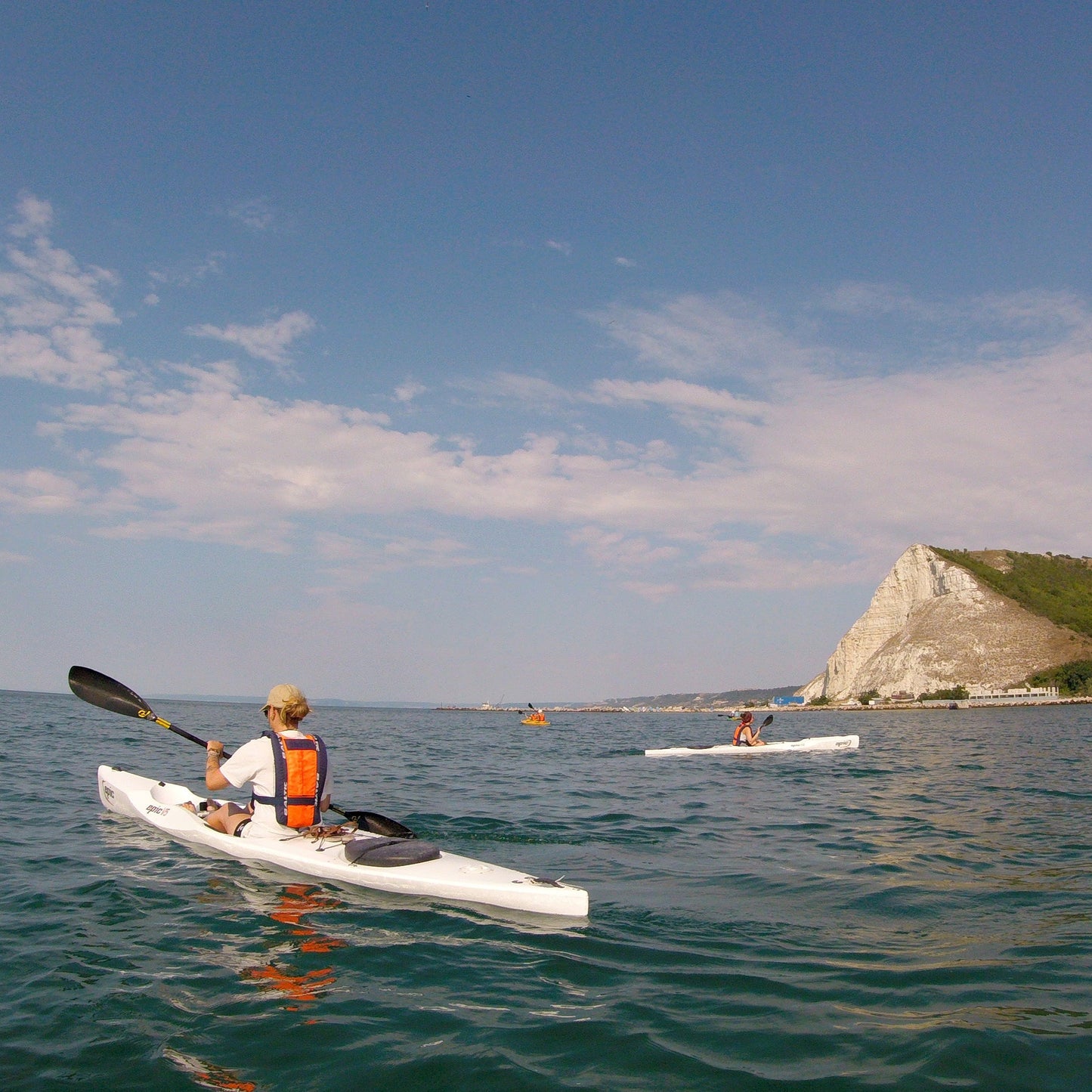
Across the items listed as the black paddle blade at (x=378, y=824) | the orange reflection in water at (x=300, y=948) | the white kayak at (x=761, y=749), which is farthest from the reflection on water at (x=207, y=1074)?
the white kayak at (x=761, y=749)

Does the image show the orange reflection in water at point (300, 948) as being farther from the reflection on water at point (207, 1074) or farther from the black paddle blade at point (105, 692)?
the black paddle blade at point (105, 692)

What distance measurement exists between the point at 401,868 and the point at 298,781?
1.54m

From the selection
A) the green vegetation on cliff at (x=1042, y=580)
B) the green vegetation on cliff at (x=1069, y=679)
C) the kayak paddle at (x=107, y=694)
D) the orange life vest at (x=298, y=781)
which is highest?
the green vegetation on cliff at (x=1042, y=580)

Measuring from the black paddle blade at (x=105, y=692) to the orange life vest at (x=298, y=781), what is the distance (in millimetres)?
4049

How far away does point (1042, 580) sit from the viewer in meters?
112

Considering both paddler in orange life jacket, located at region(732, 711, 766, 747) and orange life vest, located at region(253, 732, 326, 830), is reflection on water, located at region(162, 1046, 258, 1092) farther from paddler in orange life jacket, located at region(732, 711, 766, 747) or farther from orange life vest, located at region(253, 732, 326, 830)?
paddler in orange life jacket, located at region(732, 711, 766, 747)

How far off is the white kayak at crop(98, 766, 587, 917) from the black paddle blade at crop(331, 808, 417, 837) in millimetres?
152

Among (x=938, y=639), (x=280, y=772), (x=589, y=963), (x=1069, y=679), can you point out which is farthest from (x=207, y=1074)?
(x=938, y=639)

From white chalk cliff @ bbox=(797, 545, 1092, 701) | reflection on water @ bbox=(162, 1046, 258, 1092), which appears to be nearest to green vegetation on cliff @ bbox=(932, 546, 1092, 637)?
white chalk cliff @ bbox=(797, 545, 1092, 701)

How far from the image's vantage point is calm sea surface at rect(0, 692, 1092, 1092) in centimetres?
397

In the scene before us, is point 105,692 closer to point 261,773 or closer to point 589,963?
point 261,773

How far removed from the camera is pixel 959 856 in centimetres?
896

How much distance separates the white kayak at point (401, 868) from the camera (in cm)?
665

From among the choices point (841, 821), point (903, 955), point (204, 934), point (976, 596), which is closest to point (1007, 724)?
point (841, 821)
